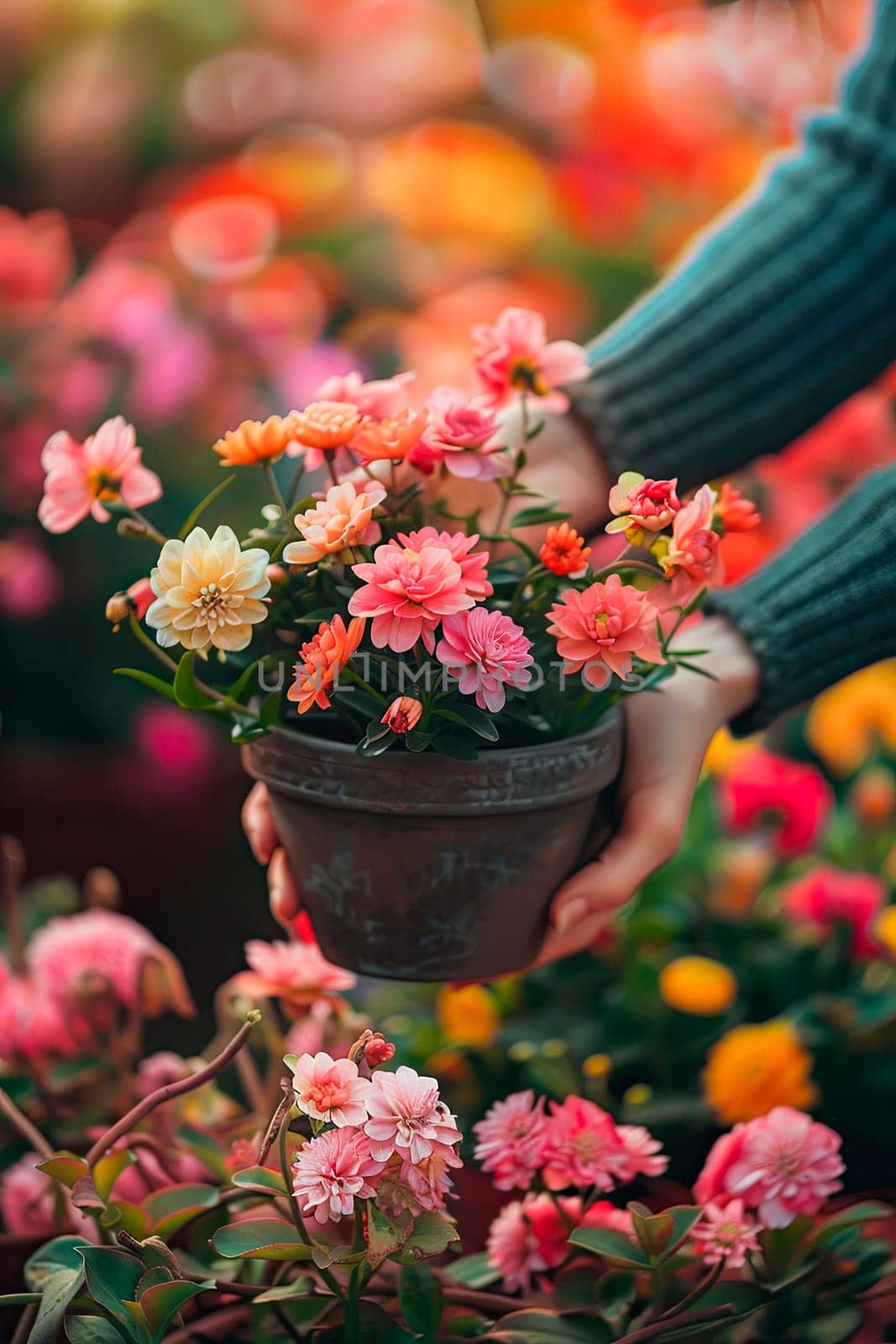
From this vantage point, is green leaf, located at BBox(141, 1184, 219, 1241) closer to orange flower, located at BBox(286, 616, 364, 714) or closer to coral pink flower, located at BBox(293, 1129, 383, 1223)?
coral pink flower, located at BBox(293, 1129, 383, 1223)

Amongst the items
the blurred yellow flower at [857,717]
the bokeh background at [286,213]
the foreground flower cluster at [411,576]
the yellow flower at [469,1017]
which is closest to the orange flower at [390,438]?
the foreground flower cluster at [411,576]

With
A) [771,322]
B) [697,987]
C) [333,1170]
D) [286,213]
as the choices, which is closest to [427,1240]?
[333,1170]

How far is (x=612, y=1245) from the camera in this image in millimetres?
766

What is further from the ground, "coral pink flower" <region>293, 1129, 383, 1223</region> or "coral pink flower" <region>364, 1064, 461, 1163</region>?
"coral pink flower" <region>364, 1064, 461, 1163</region>

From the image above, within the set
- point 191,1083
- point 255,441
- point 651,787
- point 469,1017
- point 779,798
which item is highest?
point 255,441

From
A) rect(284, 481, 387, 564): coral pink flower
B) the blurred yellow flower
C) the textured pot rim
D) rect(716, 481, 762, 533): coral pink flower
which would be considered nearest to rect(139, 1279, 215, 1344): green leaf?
A: the textured pot rim

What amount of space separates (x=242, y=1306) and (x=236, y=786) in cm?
113

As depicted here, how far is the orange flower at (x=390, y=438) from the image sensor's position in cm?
70

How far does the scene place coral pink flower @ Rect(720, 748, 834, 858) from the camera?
1337 mm

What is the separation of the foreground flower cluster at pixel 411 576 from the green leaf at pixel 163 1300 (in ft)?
0.92

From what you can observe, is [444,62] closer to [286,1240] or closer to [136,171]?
[136,171]

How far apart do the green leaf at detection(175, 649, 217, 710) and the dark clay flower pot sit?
5 centimetres

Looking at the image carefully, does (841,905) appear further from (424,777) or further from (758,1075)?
(424,777)

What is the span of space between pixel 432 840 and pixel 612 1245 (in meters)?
0.26
